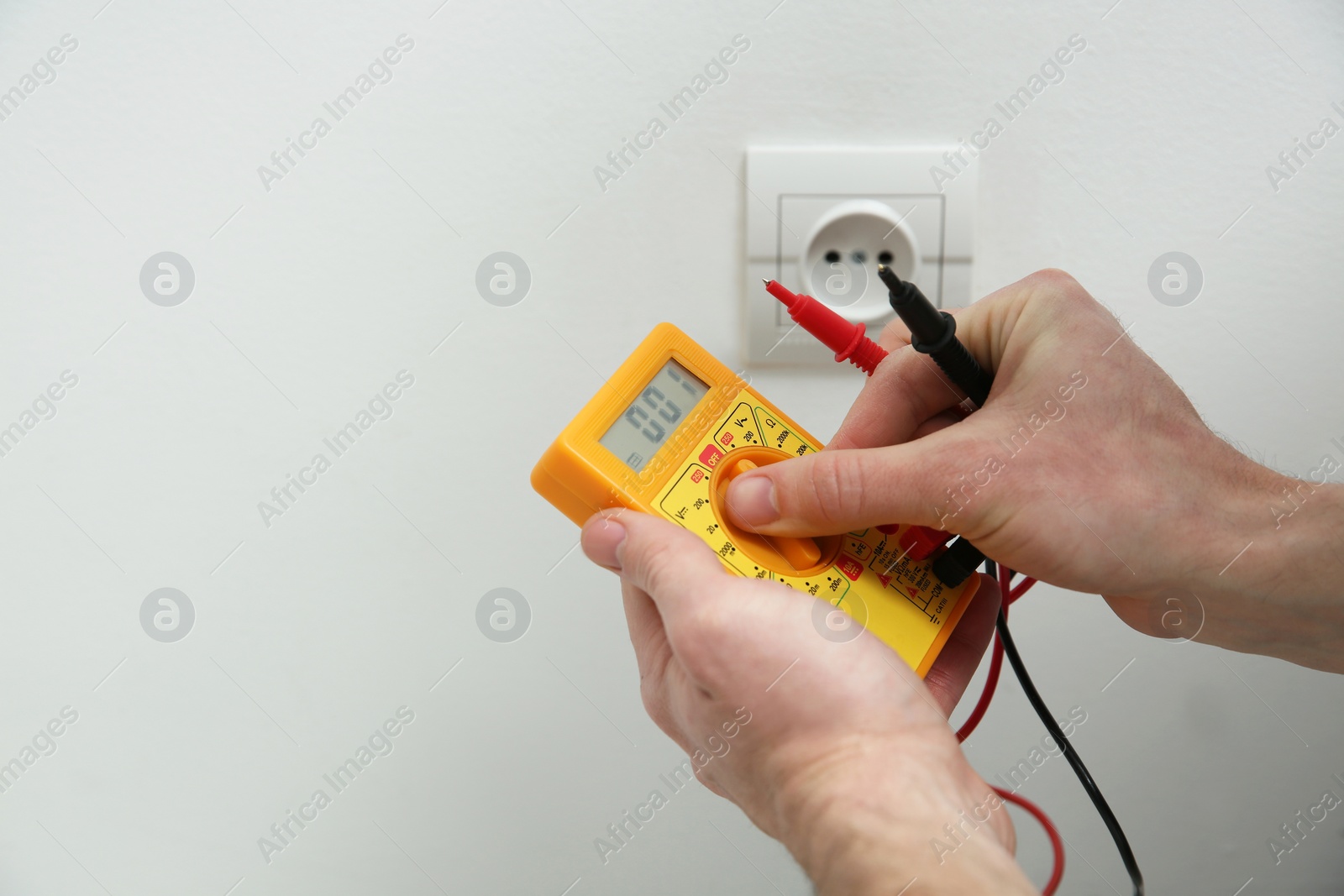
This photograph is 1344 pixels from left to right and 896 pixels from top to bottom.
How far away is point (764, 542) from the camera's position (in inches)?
20.2

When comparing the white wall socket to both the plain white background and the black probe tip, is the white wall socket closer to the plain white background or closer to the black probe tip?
the plain white background

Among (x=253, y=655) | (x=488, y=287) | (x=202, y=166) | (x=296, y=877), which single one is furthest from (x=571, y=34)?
(x=296, y=877)

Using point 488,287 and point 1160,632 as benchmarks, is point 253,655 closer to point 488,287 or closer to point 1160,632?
point 488,287

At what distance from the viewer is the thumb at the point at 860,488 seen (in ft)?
1.52

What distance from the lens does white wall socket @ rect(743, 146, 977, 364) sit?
2.00 ft

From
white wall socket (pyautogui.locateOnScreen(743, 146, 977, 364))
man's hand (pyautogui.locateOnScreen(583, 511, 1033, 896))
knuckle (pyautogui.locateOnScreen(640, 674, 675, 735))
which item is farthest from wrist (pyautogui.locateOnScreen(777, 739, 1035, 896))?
white wall socket (pyautogui.locateOnScreen(743, 146, 977, 364))

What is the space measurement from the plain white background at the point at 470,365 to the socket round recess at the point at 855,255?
0.19 ft

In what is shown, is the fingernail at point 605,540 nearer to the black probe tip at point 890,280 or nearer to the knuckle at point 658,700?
the knuckle at point 658,700

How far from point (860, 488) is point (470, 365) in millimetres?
351

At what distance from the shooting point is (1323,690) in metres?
0.71

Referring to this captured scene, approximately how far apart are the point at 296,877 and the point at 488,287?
1.92 feet

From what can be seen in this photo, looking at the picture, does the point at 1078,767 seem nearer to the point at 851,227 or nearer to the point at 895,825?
the point at 895,825

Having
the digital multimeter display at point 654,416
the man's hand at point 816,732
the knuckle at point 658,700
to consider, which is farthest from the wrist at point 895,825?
the digital multimeter display at point 654,416

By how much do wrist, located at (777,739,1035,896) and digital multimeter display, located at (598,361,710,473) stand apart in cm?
22
